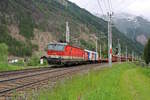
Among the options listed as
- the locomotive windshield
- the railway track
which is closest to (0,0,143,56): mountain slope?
the locomotive windshield

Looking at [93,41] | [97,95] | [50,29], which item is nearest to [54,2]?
[93,41]

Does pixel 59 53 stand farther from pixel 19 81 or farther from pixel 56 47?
pixel 19 81

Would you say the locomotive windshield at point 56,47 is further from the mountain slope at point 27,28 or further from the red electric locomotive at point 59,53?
the mountain slope at point 27,28

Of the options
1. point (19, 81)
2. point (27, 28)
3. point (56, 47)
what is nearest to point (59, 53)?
point (56, 47)

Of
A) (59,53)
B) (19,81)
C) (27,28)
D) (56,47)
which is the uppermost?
(27,28)

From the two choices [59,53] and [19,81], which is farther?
[59,53]

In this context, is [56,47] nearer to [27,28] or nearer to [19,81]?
[19,81]

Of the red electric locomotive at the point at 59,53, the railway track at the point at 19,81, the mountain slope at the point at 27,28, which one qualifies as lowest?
the railway track at the point at 19,81

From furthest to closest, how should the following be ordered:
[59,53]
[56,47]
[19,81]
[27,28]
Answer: [27,28] < [56,47] < [59,53] < [19,81]

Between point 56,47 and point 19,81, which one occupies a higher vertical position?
point 56,47

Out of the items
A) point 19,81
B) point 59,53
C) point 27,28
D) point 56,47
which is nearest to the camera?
point 19,81

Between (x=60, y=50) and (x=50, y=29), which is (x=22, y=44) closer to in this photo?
(x=50, y=29)

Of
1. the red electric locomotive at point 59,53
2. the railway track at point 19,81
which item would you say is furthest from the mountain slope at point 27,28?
the railway track at point 19,81

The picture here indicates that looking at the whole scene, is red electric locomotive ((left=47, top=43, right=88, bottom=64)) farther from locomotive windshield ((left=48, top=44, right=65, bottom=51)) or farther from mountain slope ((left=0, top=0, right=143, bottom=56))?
mountain slope ((left=0, top=0, right=143, bottom=56))
